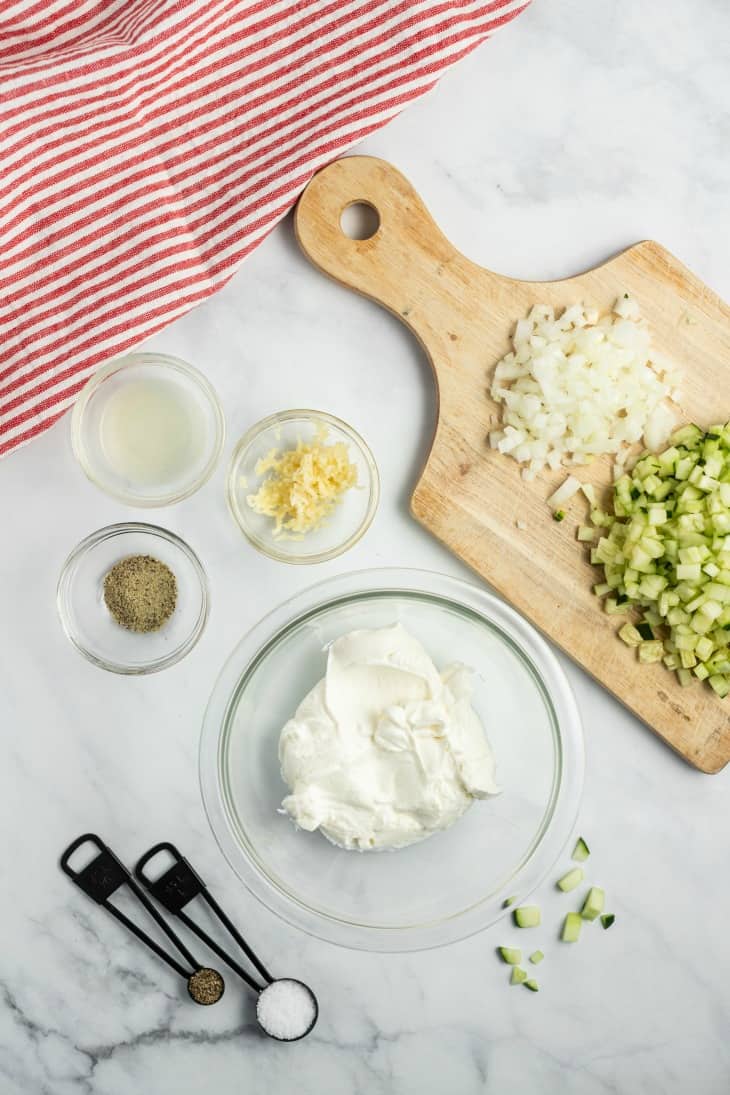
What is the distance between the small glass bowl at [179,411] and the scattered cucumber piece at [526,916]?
1067 millimetres

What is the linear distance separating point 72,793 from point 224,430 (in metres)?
0.78

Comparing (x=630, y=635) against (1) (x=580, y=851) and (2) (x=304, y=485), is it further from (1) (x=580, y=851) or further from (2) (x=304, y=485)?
(2) (x=304, y=485)

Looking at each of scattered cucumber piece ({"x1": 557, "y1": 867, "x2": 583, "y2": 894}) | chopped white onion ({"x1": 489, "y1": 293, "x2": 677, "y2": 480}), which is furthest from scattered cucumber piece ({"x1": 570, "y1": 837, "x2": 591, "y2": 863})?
chopped white onion ({"x1": 489, "y1": 293, "x2": 677, "y2": 480})

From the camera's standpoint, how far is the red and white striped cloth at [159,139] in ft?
4.68

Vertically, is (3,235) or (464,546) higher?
(3,235)

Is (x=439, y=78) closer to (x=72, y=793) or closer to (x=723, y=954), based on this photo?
(x=72, y=793)

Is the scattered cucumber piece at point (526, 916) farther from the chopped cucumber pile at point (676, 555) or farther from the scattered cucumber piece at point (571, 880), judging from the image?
the chopped cucumber pile at point (676, 555)

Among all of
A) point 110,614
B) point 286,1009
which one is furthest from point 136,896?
point 110,614

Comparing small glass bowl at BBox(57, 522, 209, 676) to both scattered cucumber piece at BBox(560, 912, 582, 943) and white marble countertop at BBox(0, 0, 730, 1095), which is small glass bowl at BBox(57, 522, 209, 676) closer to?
white marble countertop at BBox(0, 0, 730, 1095)

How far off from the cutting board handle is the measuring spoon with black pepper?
121 centimetres

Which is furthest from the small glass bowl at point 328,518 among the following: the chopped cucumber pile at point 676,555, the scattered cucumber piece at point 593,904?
the scattered cucumber piece at point 593,904

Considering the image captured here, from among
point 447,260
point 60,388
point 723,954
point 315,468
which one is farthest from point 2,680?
point 723,954

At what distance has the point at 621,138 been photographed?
1.66 m

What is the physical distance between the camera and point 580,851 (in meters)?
1.63
